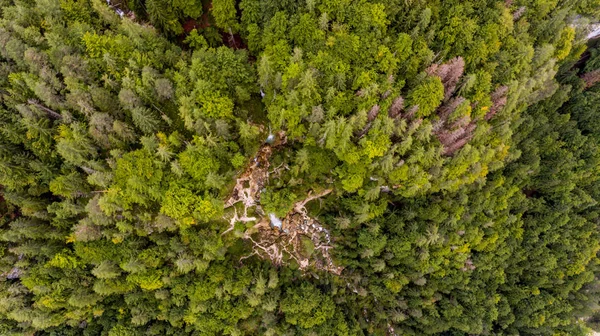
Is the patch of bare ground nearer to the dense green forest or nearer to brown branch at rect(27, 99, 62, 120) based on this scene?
the dense green forest

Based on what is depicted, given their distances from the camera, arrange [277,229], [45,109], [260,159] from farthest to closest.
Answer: [277,229]
[260,159]
[45,109]

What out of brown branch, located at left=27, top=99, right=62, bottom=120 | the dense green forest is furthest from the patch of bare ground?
brown branch, located at left=27, top=99, right=62, bottom=120

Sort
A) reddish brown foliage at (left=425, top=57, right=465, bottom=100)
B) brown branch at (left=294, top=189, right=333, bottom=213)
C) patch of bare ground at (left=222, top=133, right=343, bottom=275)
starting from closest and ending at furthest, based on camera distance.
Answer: reddish brown foliage at (left=425, top=57, right=465, bottom=100), patch of bare ground at (left=222, top=133, right=343, bottom=275), brown branch at (left=294, top=189, right=333, bottom=213)

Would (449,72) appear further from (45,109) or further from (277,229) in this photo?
(45,109)

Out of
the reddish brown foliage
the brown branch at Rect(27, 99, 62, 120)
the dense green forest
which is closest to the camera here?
the brown branch at Rect(27, 99, 62, 120)

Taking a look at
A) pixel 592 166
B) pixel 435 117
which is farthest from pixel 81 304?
pixel 592 166

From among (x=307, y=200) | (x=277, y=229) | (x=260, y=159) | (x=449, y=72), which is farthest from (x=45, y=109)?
(x=449, y=72)

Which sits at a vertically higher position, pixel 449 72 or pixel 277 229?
pixel 449 72
